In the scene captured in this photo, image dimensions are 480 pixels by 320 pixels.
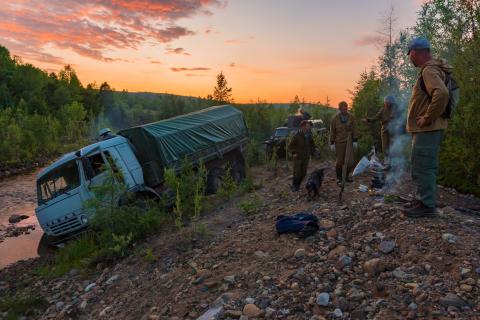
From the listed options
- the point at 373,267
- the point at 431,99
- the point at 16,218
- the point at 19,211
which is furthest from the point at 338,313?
the point at 19,211

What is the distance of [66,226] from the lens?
9422mm

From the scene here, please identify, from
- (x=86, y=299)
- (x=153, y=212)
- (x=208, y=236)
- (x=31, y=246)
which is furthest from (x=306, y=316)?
(x=31, y=246)

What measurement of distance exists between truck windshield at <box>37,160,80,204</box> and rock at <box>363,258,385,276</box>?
22.9 ft

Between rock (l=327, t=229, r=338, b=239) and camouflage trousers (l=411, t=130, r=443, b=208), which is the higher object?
camouflage trousers (l=411, t=130, r=443, b=208)

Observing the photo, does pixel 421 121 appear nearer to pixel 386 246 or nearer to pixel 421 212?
pixel 421 212

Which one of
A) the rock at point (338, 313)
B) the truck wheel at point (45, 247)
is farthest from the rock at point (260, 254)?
the truck wheel at point (45, 247)

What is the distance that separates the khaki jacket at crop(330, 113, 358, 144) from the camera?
29.2 ft

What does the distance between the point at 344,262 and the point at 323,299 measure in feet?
2.58

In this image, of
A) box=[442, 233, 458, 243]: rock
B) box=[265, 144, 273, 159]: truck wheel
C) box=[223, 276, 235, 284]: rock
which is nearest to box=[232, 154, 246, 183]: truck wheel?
box=[265, 144, 273, 159]: truck wheel

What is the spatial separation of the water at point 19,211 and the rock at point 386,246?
360 inches

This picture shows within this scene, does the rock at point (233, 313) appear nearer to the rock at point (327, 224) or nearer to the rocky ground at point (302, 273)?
the rocky ground at point (302, 273)

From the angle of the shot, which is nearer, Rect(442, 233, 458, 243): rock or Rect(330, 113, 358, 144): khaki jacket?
Rect(442, 233, 458, 243): rock

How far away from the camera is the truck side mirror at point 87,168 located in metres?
9.13

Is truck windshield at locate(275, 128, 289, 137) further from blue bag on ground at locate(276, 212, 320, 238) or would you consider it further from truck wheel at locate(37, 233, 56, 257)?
blue bag on ground at locate(276, 212, 320, 238)
